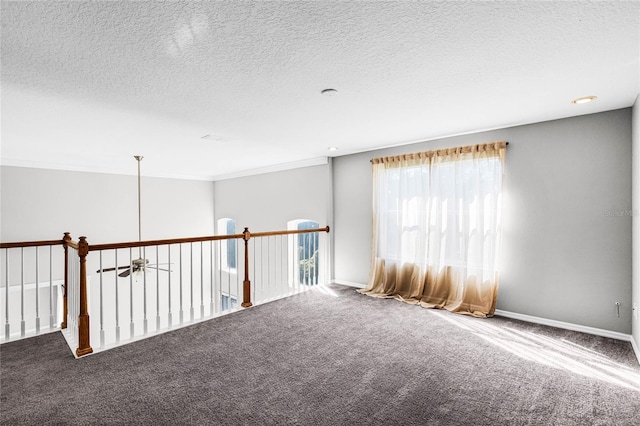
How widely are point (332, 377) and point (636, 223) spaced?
299cm

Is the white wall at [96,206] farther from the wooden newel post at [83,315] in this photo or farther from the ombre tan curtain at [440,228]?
the ombre tan curtain at [440,228]

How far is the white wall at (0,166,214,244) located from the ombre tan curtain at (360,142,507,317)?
16.1 ft

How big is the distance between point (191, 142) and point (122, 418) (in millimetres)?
3352

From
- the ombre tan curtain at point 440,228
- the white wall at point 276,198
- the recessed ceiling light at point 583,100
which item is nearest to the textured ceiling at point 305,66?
the recessed ceiling light at point 583,100

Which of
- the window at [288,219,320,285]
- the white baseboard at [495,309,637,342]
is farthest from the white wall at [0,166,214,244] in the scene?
the white baseboard at [495,309,637,342]

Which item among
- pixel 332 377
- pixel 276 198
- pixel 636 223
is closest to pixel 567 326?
Answer: pixel 636 223

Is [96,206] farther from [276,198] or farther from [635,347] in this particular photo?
[635,347]

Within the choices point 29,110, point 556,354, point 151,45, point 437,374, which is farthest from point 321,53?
point 556,354

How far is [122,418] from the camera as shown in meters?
1.88

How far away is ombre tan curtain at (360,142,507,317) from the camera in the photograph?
3725 mm

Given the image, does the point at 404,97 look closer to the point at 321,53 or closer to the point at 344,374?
the point at 321,53

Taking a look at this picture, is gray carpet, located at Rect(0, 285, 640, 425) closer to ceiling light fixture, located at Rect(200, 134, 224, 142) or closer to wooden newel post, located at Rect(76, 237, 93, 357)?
wooden newel post, located at Rect(76, 237, 93, 357)

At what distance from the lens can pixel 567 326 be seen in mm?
3299

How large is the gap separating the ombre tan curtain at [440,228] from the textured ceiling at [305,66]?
0.52 meters
